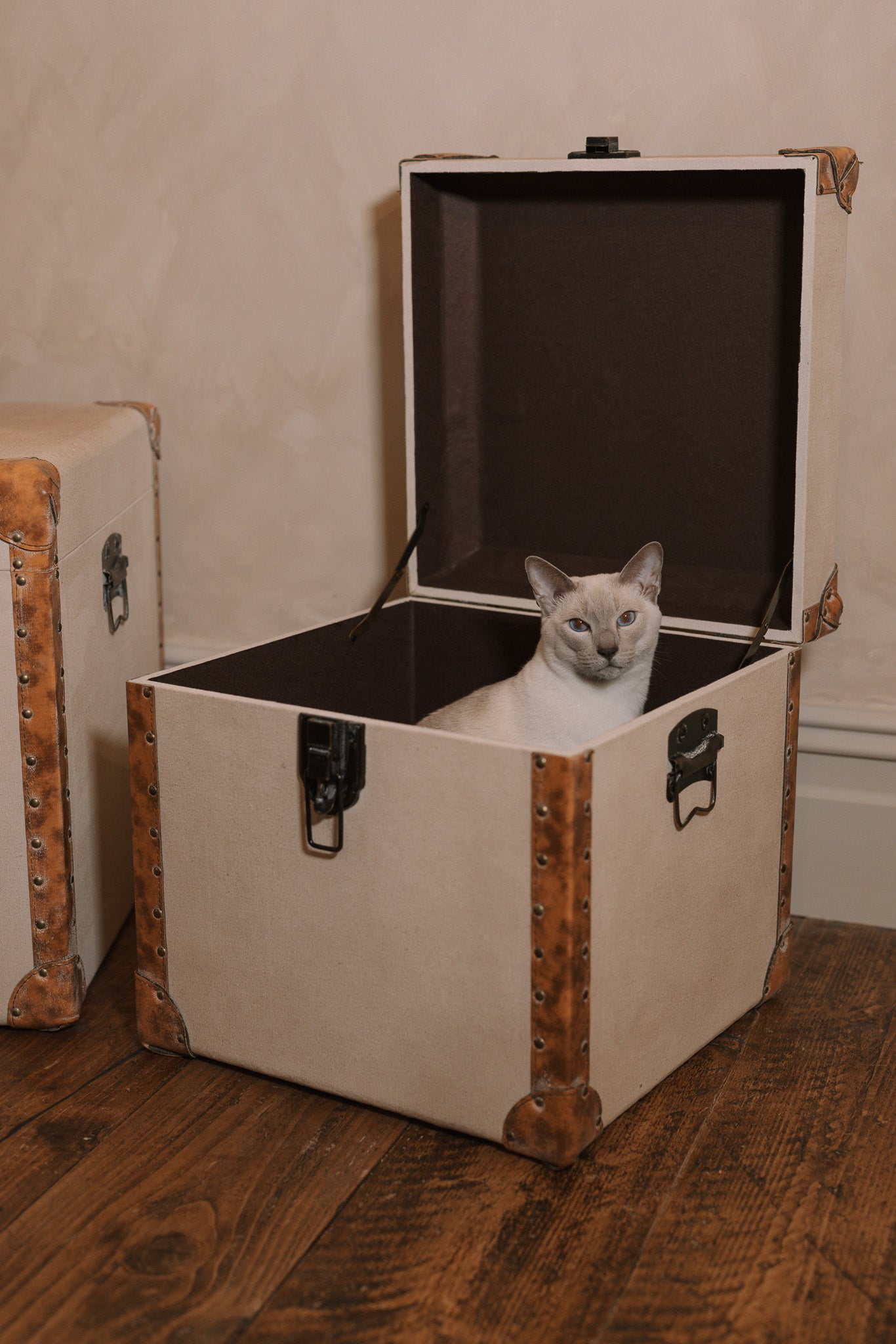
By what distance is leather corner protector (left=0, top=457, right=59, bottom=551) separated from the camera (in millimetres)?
1321

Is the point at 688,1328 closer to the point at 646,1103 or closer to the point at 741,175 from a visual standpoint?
the point at 646,1103

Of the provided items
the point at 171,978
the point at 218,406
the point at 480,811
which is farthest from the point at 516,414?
the point at 171,978

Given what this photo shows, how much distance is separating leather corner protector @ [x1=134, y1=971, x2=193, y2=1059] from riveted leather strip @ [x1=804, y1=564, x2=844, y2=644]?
2.66 feet

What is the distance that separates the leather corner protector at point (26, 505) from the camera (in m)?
1.32

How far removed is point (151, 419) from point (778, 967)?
1.08 meters

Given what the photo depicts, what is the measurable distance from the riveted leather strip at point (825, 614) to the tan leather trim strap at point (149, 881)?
28.7 inches

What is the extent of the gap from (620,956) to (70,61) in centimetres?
152

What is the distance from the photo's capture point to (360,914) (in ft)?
4.05

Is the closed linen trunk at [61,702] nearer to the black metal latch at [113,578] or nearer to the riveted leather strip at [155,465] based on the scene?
the black metal latch at [113,578]

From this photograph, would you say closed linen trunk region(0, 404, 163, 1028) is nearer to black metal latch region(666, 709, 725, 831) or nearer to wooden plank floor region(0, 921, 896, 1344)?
wooden plank floor region(0, 921, 896, 1344)

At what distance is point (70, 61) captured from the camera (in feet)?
6.15

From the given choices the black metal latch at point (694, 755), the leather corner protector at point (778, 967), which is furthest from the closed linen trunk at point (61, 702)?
the leather corner protector at point (778, 967)

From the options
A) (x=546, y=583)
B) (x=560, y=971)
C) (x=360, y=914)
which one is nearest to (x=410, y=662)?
(x=546, y=583)

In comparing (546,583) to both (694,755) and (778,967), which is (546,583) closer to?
(694,755)
